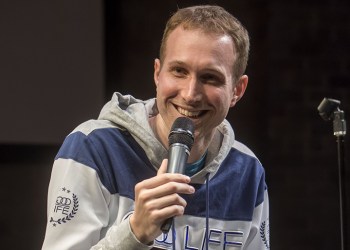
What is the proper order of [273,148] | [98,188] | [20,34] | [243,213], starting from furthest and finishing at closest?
[273,148] → [20,34] → [243,213] → [98,188]

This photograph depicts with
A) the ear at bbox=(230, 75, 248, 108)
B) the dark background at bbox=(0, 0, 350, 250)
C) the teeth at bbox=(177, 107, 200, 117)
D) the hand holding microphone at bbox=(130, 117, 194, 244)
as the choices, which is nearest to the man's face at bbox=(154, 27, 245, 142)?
the teeth at bbox=(177, 107, 200, 117)

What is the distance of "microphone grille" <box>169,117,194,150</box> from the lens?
1.66m

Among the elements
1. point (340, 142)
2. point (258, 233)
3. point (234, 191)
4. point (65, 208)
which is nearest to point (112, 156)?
point (65, 208)

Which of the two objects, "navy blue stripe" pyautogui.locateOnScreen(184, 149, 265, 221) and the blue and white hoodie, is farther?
"navy blue stripe" pyautogui.locateOnScreen(184, 149, 265, 221)

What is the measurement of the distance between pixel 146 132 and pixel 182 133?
39 cm

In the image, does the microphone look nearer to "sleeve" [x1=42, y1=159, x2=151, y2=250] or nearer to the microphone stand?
"sleeve" [x1=42, y1=159, x2=151, y2=250]

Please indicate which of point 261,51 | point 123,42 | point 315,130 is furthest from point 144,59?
point 315,130

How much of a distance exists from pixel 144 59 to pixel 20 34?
71 cm

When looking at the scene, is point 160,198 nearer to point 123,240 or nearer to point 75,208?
point 123,240

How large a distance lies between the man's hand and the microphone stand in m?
0.70

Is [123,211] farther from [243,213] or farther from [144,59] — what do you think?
[144,59]

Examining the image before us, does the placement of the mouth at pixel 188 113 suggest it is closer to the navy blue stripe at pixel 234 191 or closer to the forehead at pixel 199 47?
the forehead at pixel 199 47

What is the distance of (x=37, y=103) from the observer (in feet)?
12.2

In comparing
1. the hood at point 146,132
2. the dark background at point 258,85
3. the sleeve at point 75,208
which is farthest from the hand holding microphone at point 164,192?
the dark background at point 258,85
